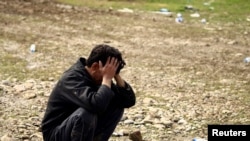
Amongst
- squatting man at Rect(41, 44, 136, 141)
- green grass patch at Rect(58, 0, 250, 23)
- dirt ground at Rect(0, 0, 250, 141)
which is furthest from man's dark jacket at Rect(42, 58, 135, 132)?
green grass patch at Rect(58, 0, 250, 23)

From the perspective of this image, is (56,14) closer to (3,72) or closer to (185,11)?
(185,11)

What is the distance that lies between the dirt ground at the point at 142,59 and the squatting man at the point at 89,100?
140 cm

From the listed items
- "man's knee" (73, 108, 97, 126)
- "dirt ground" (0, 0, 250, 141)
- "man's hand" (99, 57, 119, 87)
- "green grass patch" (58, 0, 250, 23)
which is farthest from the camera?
"green grass patch" (58, 0, 250, 23)

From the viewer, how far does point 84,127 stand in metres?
3.54

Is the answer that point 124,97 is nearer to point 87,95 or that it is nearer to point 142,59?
point 87,95

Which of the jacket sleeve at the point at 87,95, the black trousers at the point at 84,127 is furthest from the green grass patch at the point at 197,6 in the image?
the jacket sleeve at the point at 87,95

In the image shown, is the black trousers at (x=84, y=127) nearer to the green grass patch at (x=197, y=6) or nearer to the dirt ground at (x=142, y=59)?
the dirt ground at (x=142, y=59)

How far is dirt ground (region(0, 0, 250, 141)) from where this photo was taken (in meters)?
5.98

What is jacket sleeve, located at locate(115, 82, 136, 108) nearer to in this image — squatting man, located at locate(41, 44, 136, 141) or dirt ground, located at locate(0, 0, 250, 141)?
squatting man, located at locate(41, 44, 136, 141)

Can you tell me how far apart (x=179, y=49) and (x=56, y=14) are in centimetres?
449

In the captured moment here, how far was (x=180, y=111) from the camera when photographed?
615cm

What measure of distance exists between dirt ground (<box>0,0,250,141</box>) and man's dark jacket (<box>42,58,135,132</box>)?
1378 millimetres

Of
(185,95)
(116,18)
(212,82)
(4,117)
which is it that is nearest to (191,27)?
(116,18)

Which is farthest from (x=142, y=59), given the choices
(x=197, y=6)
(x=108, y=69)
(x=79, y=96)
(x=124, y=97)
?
(x=197, y=6)
